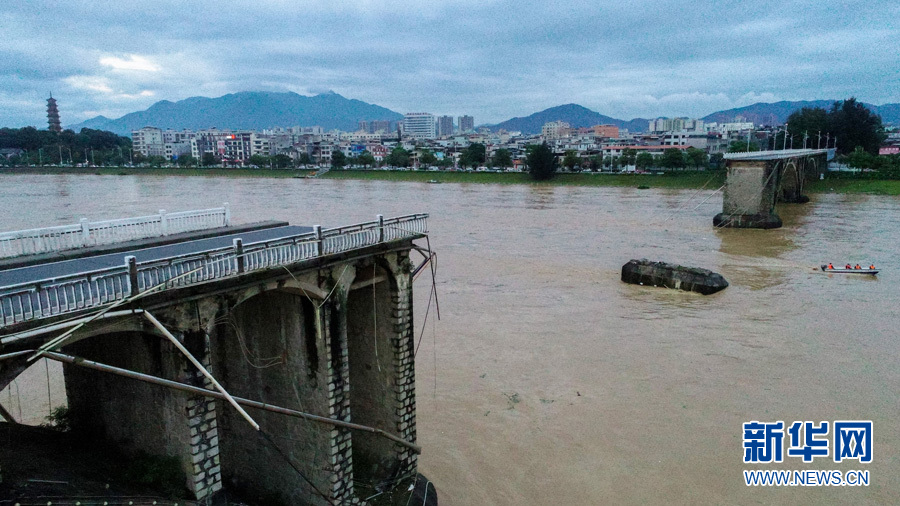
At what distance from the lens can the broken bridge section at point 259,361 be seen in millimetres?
7988

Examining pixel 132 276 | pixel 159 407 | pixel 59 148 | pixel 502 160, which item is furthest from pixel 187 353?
pixel 59 148

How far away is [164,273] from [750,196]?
47540 millimetres

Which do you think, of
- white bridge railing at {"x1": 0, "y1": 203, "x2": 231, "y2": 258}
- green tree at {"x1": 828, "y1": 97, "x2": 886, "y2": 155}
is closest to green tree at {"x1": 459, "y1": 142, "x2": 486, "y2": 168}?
green tree at {"x1": 828, "y1": 97, "x2": 886, "y2": 155}

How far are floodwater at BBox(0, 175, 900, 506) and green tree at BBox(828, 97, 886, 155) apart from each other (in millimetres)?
56131

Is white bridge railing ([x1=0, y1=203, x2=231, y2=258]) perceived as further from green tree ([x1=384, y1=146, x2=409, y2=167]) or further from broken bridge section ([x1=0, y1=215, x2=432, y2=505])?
green tree ([x1=384, y1=146, x2=409, y2=167])

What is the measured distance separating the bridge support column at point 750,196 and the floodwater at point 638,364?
374cm

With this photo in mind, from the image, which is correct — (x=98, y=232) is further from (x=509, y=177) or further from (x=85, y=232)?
(x=509, y=177)

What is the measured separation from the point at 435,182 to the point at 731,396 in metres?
75.0

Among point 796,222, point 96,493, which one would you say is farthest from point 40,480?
point 796,222

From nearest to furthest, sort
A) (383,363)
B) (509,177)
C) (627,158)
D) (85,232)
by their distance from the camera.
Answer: (85,232), (383,363), (509,177), (627,158)

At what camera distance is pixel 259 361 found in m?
11.1

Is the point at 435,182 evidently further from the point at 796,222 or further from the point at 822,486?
the point at 822,486

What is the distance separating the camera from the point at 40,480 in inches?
324

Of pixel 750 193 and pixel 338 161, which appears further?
pixel 338 161
